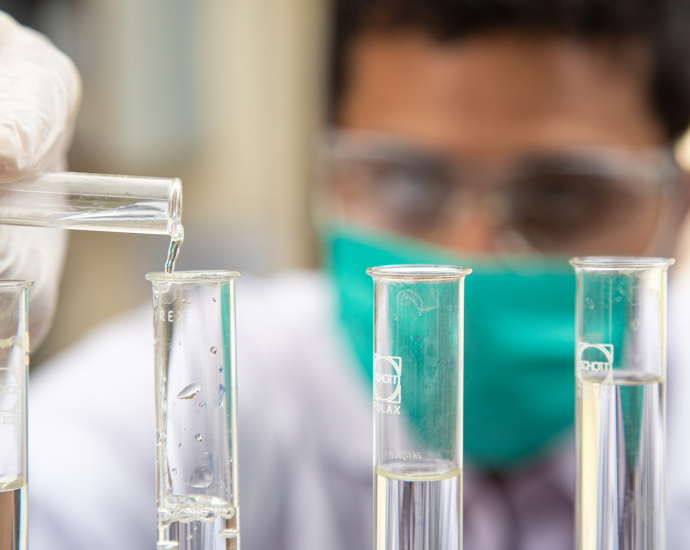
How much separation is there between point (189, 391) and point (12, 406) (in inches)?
5.2

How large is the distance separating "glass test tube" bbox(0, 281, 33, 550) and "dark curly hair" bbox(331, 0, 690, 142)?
1.09 metres

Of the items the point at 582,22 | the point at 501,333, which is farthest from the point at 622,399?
the point at 582,22

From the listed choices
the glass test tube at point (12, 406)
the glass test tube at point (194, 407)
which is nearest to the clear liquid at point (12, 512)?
the glass test tube at point (12, 406)

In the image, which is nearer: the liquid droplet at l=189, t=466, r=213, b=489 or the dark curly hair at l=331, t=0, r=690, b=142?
the liquid droplet at l=189, t=466, r=213, b=489

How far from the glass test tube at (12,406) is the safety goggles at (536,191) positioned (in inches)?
42.1

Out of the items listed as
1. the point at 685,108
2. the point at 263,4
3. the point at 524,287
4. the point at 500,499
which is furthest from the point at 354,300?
the point at 263,4

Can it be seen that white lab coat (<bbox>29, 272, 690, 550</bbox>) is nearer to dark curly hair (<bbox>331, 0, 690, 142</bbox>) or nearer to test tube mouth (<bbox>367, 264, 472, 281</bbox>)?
dark curly hair (<bbox>331, 0, 690, 142</bbox>)

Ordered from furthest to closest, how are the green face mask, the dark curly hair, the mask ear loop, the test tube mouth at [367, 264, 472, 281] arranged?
the mask ear loop, the dark curly hair, the green face mask, the test tube mouth at [367, 264, 472, 281]

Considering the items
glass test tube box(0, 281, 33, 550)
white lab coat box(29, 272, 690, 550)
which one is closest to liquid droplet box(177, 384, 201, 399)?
glass test tube box(0, 281, 33, 550)

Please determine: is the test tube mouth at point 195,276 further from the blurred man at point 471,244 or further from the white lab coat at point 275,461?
the white lab coat at point 275,461

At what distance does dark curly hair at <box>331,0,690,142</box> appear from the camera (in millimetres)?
1374

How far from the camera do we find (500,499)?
5.03 feet

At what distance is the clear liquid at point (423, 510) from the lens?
1.74 ft

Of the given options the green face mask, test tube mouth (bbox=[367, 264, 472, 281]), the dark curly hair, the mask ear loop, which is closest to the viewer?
test tube mouth (bbox=[367, 264, 472, 281])
